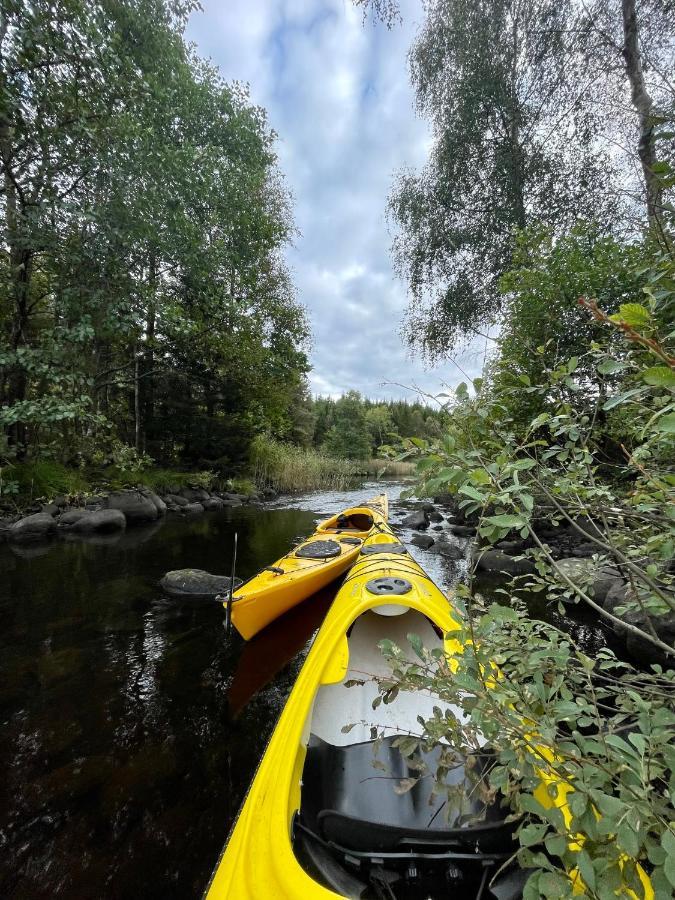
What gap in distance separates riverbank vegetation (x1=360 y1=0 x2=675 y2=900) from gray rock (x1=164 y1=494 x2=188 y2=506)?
850 cm

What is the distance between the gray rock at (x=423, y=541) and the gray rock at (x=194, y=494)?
7.49 m

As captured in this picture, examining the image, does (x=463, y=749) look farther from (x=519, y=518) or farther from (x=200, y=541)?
(x=200, y=541)

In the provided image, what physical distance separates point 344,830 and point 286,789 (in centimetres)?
25

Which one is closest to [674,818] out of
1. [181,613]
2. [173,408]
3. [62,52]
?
[181,613]

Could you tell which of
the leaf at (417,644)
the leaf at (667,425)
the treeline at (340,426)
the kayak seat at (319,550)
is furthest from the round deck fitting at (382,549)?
the treeline at (340,426)

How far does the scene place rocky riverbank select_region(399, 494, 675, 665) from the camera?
1.25 metres

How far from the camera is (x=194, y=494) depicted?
12.3 metres

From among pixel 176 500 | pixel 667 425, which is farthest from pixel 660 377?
pixel 176 500

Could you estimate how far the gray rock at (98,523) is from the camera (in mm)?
7629

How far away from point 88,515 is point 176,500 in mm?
3508

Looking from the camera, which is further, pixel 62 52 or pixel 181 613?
pixel 62 52

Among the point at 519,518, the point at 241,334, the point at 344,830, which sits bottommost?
the point at 344,830

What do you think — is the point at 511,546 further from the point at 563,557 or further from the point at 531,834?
the point at 531,834

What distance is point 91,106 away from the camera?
5988 mm
